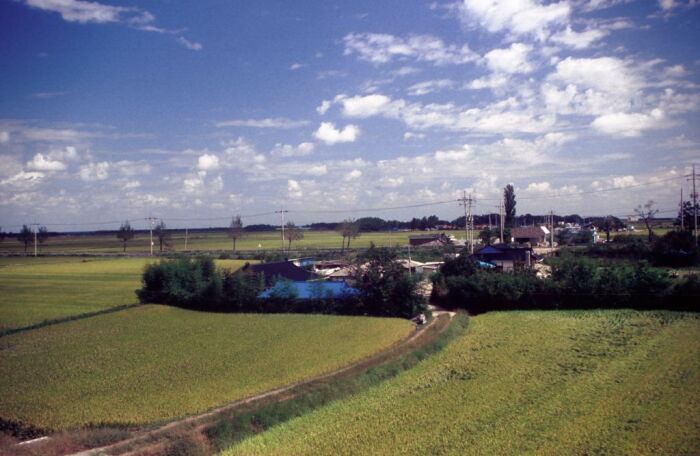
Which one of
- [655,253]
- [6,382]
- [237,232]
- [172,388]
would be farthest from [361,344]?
[237,232]

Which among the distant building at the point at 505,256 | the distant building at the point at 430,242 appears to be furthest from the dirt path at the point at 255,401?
the distant building at the point at 430,242

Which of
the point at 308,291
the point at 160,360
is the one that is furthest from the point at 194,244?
the point at 160,360

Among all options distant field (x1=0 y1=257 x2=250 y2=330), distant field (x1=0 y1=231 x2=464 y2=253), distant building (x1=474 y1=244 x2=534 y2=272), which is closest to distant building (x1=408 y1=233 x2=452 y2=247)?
distant field (x1=0 y1=231 x2=464 y2=253)

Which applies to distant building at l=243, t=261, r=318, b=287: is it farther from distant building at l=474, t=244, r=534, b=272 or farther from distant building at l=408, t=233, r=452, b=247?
distant building at l=408, t=233, r=452, b=247

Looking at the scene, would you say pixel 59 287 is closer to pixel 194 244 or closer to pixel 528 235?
pixel 528 235

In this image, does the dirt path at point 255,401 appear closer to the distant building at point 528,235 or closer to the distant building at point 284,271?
the distant building at point 284,271

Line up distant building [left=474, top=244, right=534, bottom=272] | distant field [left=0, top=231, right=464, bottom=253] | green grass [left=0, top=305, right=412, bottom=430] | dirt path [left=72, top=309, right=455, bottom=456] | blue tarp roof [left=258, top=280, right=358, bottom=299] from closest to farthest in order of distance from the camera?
dirt path [left=72, top=309, right=455, bottom=456]
green grass [left=0, top=305, right=412, bottom=430]
blue tarp roof [left=258, top=280, right=358, bottom=299]
distant building [left=474, top=244, right=534, bottom=272]
distant field [left=0, top=231, right=464, bottom=253]
